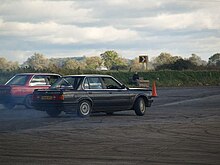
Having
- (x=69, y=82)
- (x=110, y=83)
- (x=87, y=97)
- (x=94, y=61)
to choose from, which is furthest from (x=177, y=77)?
(x=87, y=97)

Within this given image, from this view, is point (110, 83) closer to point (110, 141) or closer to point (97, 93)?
point (97, 93)

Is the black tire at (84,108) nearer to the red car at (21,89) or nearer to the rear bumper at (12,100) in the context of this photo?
the red car at (21,89)

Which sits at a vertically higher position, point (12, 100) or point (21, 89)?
point (21, 89)

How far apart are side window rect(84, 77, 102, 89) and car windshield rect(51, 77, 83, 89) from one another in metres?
0.27

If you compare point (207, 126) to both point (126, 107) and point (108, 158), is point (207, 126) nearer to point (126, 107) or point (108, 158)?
point (126, 107)

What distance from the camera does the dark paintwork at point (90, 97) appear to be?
58.0ft

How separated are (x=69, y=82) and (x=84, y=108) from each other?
1078 mm

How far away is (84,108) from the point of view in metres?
18.0

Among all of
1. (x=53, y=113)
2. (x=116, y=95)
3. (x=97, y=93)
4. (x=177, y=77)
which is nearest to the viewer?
(x=97, y=93)

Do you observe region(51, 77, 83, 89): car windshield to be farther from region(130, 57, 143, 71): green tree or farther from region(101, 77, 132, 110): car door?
region(130, 57, 143, 71): green tree

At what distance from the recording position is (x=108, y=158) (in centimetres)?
930

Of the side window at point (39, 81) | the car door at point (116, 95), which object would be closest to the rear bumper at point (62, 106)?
the car door at point (116, 95)

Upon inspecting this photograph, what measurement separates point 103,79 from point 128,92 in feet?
3.34

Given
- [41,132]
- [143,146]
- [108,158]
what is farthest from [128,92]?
[108,158]
